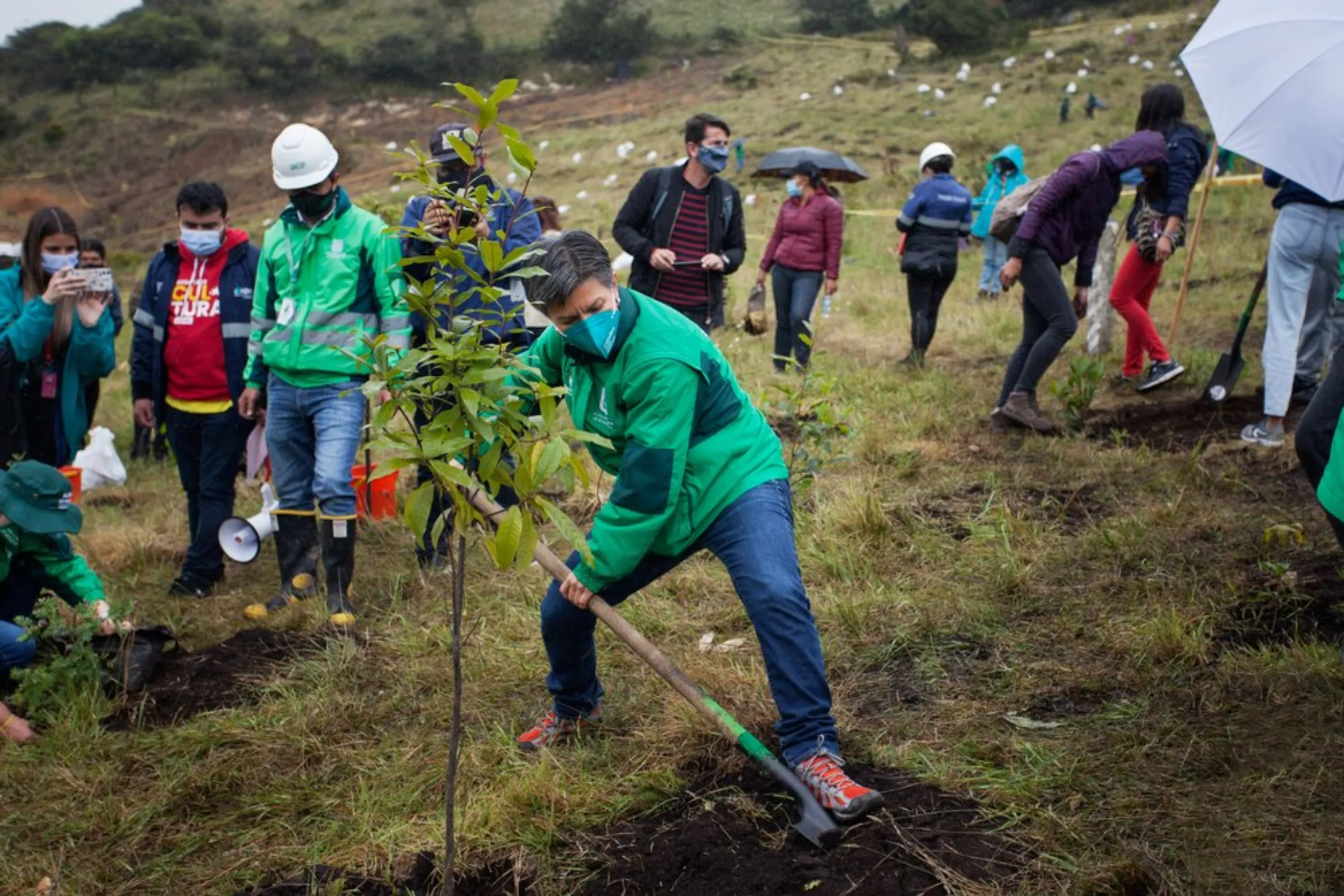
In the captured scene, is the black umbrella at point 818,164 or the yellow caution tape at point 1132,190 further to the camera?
the yellow caution tape at point 1132,190

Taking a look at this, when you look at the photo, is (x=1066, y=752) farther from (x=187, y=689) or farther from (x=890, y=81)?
(x=890, y=81)

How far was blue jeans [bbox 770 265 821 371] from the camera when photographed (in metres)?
7.65

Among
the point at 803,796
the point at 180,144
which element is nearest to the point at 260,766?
the point at 803,796

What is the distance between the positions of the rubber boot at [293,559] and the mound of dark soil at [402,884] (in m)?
2.03

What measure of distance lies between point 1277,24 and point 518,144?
14.6ft

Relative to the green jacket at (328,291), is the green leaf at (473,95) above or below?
above

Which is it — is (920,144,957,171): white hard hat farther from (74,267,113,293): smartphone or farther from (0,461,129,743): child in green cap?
(0,461,129,743): child in green cap

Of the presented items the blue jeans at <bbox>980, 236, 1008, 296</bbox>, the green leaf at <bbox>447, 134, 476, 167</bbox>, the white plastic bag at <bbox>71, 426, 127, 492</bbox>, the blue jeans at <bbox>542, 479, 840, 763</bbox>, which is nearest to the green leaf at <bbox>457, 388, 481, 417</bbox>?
the green leaf at <bbox>447, 134, 476, 167</bbox>

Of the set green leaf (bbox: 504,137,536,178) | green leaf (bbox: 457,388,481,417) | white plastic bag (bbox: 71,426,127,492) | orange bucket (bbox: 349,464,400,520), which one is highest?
green leaf (bbox: 504,137,536,178)

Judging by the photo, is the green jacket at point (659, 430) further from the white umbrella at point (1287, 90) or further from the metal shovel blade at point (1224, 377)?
the metal shovel blade at point (1224, 377)

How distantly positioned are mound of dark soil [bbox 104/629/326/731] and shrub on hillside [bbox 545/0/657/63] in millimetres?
44315

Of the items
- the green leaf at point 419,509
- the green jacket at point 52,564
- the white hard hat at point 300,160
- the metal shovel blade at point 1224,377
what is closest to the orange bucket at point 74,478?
the green jacket at point 52,564

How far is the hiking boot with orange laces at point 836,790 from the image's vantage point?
108 inches

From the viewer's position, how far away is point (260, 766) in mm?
3498
